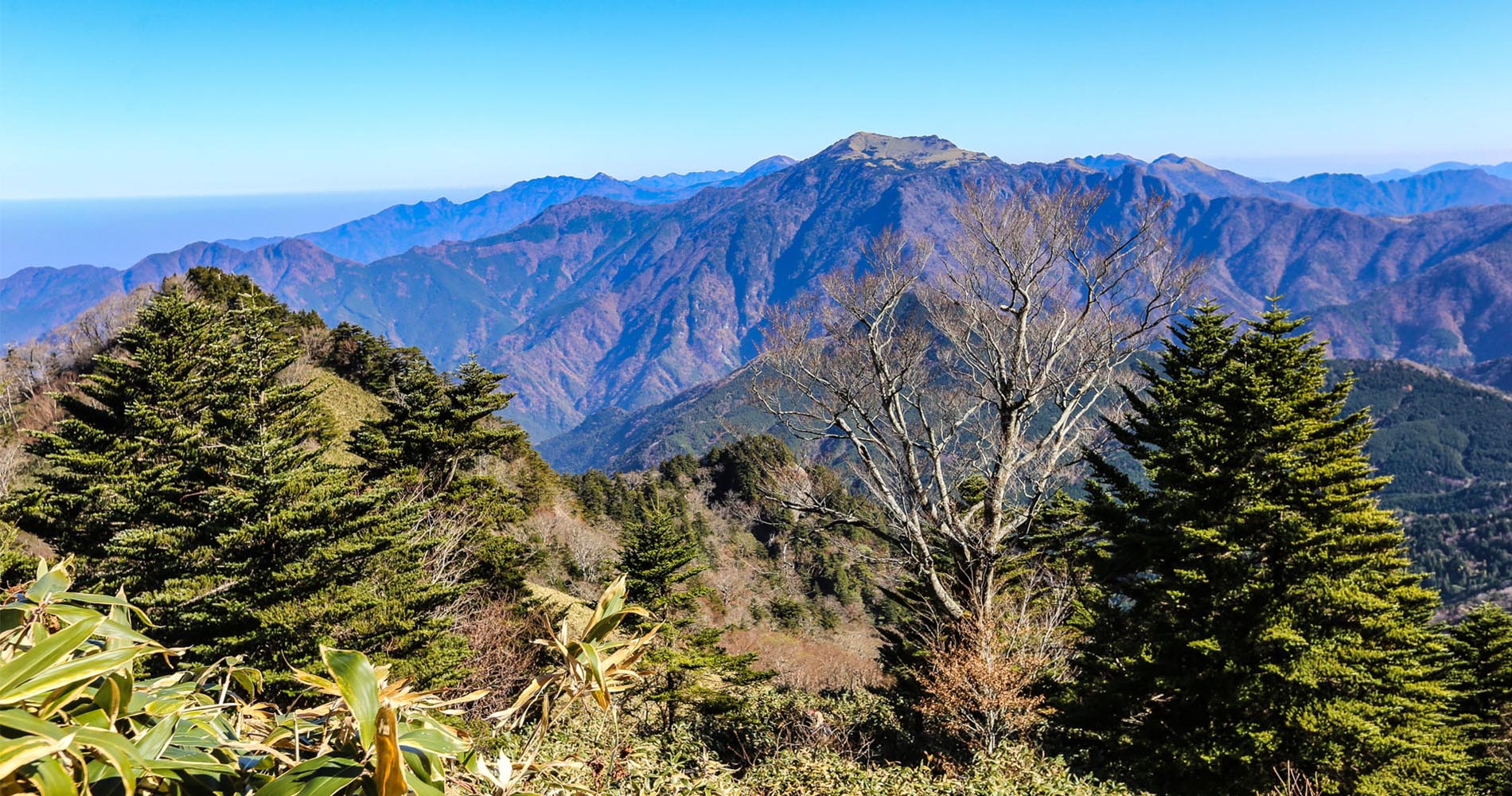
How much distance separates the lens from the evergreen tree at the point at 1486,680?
20.3 metres

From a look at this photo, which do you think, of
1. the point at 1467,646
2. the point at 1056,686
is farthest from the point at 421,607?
the point at 1467,646

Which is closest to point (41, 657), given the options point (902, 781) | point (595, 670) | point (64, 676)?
point (64, 676)

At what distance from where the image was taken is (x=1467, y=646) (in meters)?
22.2

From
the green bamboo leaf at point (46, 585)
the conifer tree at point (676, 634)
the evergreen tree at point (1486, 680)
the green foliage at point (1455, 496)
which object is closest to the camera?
the green bamboo leaf at point (46, 585)

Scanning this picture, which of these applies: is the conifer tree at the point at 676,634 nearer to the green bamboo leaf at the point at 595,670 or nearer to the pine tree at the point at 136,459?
the pine tree at the point at 136,459

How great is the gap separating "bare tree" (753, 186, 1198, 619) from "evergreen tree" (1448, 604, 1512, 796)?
13137mm

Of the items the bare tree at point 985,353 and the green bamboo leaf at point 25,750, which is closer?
the green bamboo leaf at point 25,750

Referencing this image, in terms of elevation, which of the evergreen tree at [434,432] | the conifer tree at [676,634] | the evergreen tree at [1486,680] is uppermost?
the evergreen tree at [434,432]

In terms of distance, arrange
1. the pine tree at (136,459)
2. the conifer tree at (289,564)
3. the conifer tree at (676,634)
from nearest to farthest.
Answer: the conifer tree at (289,564), the pine tree at (136,459), the conifer tree at (676,634)

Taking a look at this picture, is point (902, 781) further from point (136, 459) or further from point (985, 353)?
point (136, 459)

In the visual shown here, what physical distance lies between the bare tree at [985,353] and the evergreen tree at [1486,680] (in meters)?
13.1

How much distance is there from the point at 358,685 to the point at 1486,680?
3064 cm

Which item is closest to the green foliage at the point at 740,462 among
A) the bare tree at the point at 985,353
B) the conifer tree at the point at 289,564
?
the bare tree at the point at 985,353

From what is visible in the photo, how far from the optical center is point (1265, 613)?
13.9 metres
